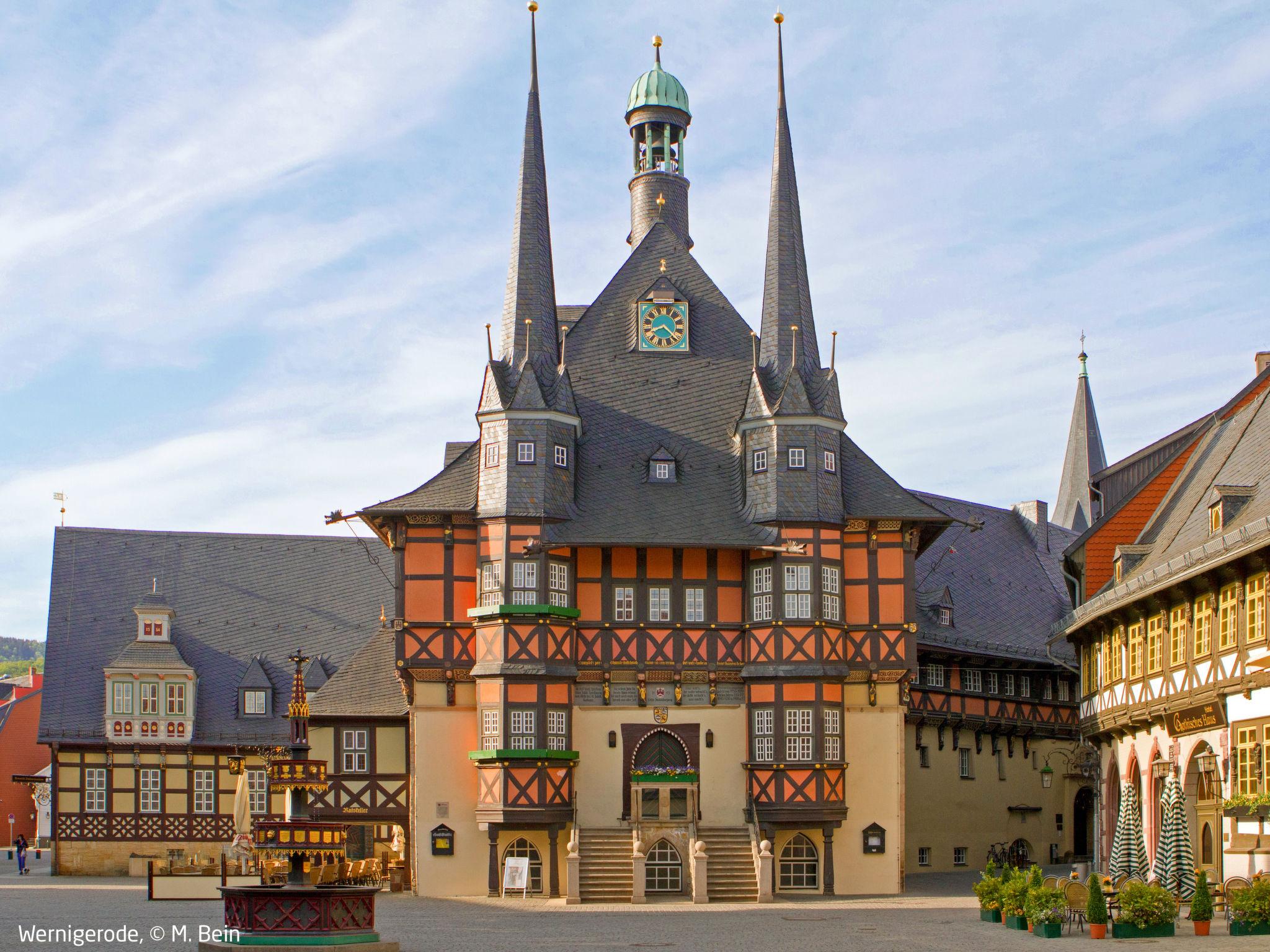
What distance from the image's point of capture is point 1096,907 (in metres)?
27.5

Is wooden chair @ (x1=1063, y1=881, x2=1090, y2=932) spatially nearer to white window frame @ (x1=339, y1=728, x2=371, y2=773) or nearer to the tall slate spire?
white window frame @ (x1=339, y1=728, x2=371, y2=773)

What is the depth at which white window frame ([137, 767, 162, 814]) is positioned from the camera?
5641 centimetres

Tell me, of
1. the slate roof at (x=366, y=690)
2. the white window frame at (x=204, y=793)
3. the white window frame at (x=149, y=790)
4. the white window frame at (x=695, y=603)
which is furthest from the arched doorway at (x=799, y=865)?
the white window frame at (x=149, y=790)

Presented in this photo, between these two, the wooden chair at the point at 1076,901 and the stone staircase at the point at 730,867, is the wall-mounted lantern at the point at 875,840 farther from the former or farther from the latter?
the wooden chair at the point at 1076,901

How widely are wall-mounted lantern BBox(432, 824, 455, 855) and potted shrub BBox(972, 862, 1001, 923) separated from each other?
15100mm

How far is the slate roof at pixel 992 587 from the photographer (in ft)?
185

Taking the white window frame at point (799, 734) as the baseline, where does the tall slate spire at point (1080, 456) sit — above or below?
above

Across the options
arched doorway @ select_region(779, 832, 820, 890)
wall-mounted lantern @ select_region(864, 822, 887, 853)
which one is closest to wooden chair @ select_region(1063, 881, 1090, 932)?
wall-mounted lantern @ select_region(864, 822, 887, 853)

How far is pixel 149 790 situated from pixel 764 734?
2301 cm

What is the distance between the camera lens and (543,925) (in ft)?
107

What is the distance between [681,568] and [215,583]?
2331 cm

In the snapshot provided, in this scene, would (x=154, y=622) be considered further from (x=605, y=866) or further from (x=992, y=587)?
(x=992, y=587)

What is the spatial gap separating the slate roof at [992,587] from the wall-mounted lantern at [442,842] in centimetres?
1647

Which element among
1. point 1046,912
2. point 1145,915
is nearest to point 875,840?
point 1046,912
